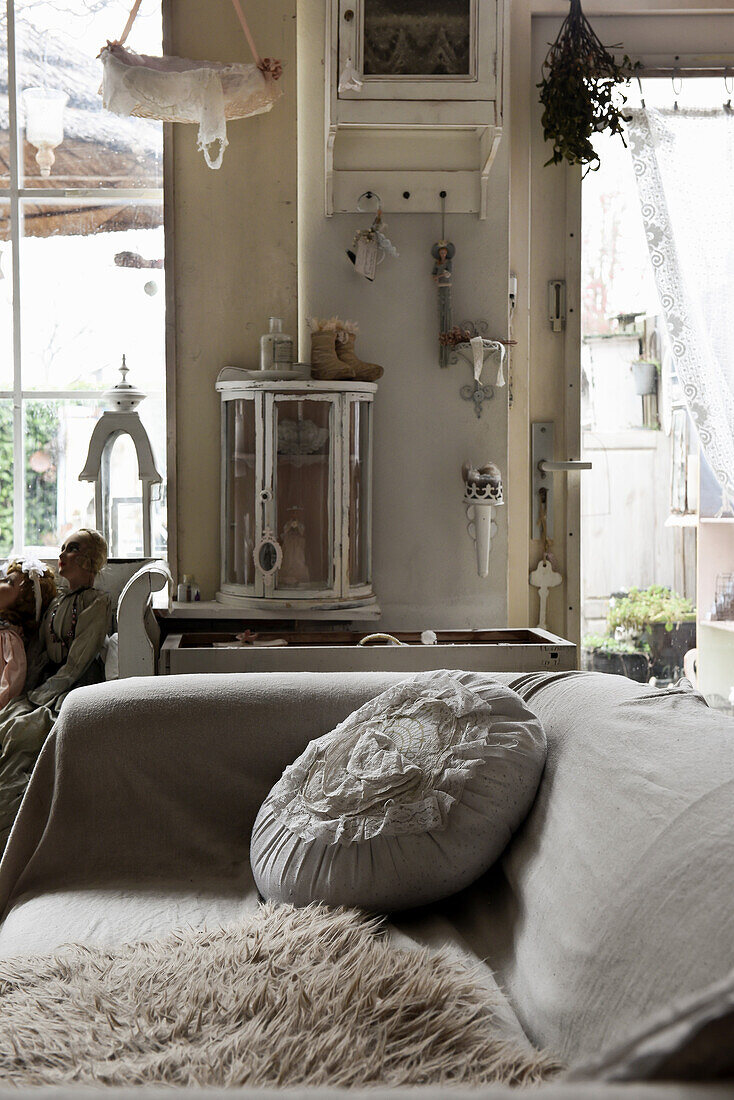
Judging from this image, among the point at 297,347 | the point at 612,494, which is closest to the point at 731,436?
the point at 612,494

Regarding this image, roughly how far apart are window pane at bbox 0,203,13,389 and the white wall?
92cm

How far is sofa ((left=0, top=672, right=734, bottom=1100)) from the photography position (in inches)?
33.7

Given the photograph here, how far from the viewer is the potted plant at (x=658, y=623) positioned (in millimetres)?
3262

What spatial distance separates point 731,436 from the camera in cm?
303

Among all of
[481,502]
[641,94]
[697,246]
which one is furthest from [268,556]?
[641,94]

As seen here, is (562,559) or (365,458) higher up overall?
(365,458)

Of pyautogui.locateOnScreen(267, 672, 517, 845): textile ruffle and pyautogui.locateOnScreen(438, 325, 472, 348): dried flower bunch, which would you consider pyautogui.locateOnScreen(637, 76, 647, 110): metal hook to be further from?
pyautogui.locateOnScreen(267, 672, 517, 845): textile ruffle

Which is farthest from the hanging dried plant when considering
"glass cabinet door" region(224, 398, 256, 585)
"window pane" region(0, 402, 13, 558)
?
"window pane" region(0, 402, 13, 558)

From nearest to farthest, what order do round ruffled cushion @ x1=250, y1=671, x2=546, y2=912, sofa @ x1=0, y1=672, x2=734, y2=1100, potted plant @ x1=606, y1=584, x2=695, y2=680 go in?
sofa @ x1=0, y1=672, x2=734, y2=1100 < round ruffled cushion @ x1=250, y1=671, x2=546, y2=912 < potted plant @ x1=606, y1=584, x2=695, y2=680

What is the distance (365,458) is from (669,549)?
1182 mm

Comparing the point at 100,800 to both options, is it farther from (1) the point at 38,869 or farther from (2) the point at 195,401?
(2) the point at 195,401

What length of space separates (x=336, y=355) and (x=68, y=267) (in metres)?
0.97

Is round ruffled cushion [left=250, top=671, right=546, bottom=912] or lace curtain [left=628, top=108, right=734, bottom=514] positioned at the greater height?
lace curtain [left=628, top=108, right=734, bottom=514]

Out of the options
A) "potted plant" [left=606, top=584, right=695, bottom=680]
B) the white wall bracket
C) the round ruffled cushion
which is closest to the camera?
the round ruffled cushion
